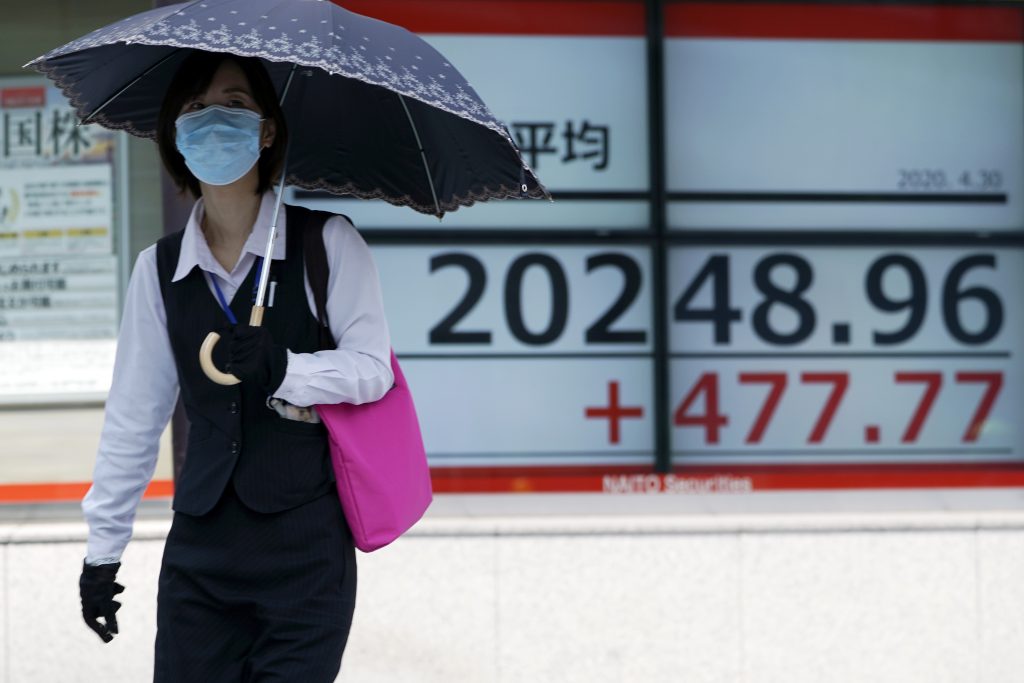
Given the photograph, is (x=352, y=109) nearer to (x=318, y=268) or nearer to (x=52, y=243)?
(x=318, y=268)

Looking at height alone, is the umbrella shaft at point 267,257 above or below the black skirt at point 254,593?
above

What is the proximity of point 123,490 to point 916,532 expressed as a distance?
155 inches

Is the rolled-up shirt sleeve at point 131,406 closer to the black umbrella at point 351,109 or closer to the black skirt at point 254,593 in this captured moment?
the black skirt at point 254,593

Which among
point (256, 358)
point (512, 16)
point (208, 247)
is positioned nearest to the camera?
point (256, 358)

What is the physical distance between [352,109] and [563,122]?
2798 mm

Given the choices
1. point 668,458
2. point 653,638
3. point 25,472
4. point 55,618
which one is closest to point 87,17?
point 25,472

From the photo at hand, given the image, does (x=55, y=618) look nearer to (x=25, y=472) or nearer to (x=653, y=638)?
(x=25, y=472)

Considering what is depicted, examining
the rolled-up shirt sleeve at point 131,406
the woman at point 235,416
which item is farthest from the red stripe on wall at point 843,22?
the rolled-up shirt sleeve at point 131,406

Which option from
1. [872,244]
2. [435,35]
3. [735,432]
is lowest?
[735,432]

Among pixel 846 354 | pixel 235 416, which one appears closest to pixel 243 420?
pixel 235 416

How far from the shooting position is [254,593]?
9.18 ft

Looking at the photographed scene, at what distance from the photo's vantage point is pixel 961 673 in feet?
19.4

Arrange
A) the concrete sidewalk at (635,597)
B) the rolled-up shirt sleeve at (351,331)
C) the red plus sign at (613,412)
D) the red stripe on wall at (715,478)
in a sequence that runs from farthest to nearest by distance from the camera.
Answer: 1. the red plus sign at (613,412)
2. the red stripe on wall at (715,478)
3. the concrete sidewalk at (635,597)
4. the rolled-up shirt sleeve at (351,331)

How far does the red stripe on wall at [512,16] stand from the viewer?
593 centimetres
